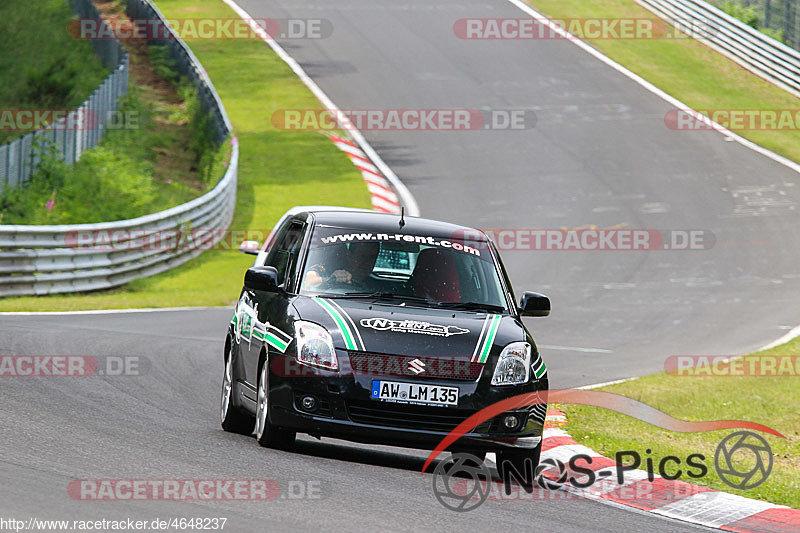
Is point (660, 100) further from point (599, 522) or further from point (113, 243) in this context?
point (599, 522)

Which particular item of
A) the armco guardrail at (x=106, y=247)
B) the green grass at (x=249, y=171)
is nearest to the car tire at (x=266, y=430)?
the green grass at (x=249, y=171)

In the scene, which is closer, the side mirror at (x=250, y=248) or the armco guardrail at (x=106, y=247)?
the side mirror at (x=250, y=248)

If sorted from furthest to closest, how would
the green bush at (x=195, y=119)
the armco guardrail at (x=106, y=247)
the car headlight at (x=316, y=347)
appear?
the green bush at (x=195, y=119)
the armco guardrail at (x=106, y=247)
the car headlight at (x=316, y=347)

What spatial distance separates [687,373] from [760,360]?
5.25ft

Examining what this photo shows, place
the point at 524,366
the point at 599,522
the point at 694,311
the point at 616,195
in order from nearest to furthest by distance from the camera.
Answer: the point at 599,522 < the point at 524,366 < the point at 694,311 < the point at 616,195

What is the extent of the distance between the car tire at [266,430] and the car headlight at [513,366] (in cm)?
140

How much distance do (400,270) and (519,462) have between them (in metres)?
1.73

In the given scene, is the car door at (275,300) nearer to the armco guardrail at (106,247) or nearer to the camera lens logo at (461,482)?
the camera lens logo at (461,482)

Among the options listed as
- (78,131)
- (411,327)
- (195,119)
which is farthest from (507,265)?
(411,327)

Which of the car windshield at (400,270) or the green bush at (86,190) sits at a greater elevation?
the car windshield at (400,270)

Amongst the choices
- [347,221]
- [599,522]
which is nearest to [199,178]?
[347,221]

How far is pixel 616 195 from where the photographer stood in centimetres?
2880

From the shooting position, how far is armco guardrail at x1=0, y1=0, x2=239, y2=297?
1947cm

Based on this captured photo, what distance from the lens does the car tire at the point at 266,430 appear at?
331 inches
